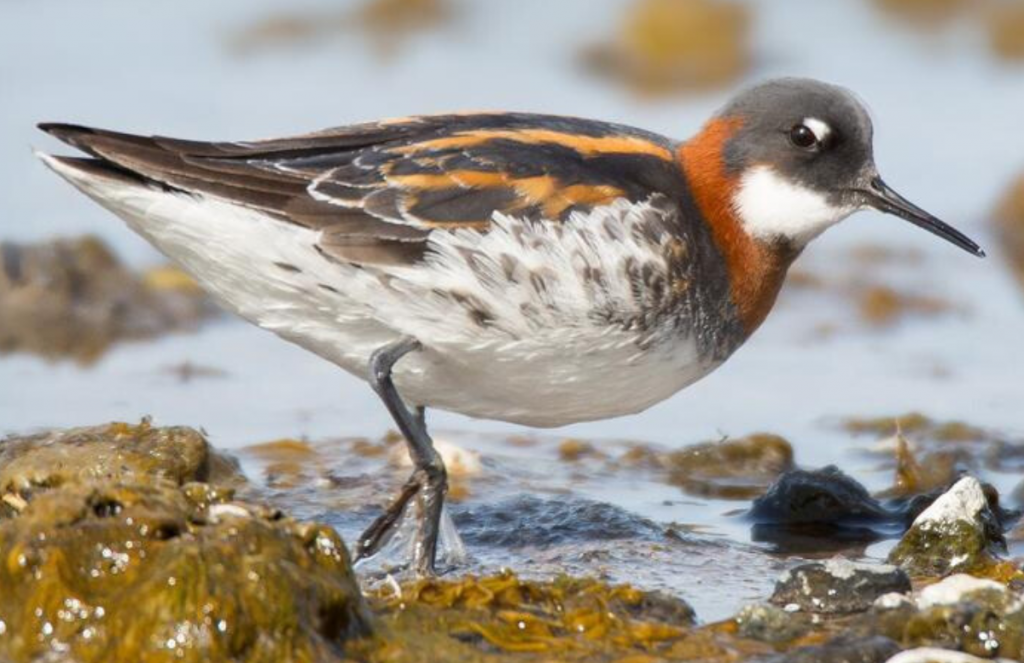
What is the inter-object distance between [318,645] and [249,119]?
8959 millimetres

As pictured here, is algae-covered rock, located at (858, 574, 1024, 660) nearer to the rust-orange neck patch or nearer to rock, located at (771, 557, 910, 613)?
rock, located at (771, 557, 910, 613)

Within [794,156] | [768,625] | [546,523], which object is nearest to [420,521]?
[546,523]

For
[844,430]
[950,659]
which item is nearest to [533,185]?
[950,659]

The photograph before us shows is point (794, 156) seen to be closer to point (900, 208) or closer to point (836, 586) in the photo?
point (900, 208)

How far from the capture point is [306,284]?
25.9ft

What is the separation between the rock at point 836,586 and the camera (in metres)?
7.29

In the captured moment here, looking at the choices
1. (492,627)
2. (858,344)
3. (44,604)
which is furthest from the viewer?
(858,344)

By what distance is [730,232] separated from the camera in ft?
27.8

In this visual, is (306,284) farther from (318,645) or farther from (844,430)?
(844,430)

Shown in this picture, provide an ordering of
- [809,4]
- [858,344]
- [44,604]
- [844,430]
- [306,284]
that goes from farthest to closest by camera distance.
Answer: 1. [809,4]
2. [858,344]
3. [844,430]
4. [306,284]
5. [44,604]

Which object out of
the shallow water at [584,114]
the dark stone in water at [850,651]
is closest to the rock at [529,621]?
the dark stone in water at [850,651]

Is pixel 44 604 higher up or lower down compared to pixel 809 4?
lower down

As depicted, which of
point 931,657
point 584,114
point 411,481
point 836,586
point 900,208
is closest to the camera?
point 931,657

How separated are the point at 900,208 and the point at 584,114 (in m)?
6.75
